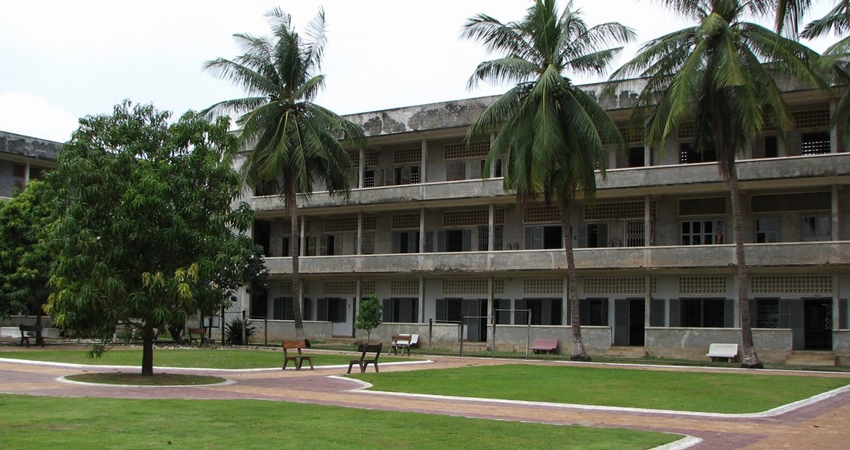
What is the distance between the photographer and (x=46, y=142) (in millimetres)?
48406

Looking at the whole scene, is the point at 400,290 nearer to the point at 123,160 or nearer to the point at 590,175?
the point at 590,175

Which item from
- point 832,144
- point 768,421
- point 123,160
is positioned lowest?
point 768,421

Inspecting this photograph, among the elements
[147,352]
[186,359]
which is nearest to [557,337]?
[186,359]

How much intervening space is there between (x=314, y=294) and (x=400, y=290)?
5775 mm

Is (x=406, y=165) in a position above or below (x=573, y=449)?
above

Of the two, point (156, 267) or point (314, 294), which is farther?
point (314, 294)

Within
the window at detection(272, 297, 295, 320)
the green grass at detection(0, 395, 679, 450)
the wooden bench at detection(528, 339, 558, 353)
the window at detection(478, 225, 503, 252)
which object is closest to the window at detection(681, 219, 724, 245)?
the wooden bench at detection(528, 339, 558, 353)

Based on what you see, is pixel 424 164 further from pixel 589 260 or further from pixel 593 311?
pixel 593 311

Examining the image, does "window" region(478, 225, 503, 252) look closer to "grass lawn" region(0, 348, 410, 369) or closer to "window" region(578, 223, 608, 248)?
"window" region(578, 223, 608, 248)

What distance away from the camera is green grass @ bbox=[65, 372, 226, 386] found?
18109 millimetres

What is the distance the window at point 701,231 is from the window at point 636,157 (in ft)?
11.0

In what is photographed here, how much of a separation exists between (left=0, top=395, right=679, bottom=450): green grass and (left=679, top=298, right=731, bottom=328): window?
25920 mm

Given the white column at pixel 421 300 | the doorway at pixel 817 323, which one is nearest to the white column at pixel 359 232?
the white column at pixel 421 300

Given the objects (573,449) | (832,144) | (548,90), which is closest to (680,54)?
(548,90)
